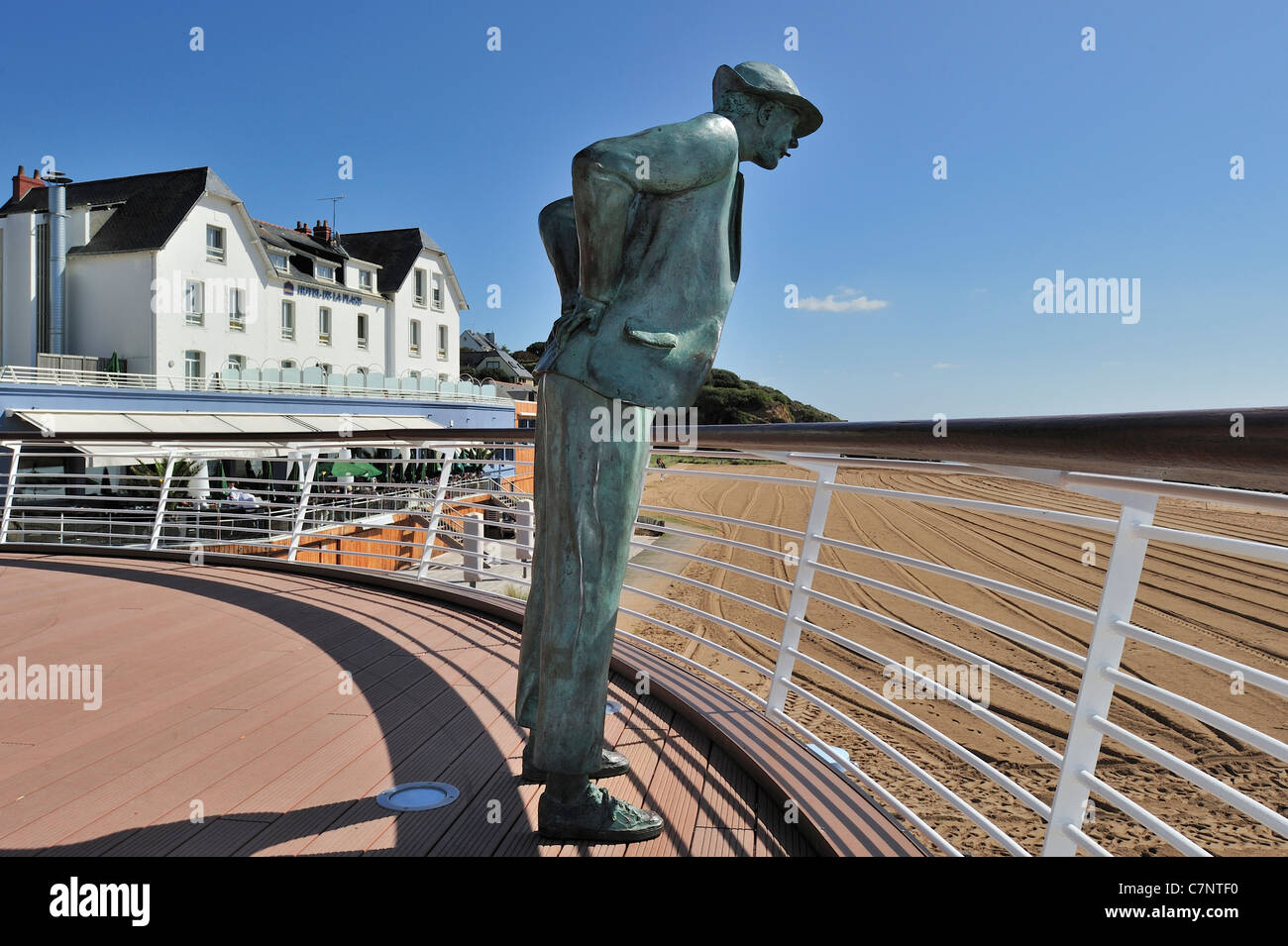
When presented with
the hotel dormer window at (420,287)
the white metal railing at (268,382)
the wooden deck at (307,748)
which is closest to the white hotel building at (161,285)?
the white metal railing at (268,382)

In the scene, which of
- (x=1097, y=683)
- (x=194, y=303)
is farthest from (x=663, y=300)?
(x=194, y=303)

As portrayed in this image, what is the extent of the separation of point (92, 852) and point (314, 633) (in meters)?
1.86

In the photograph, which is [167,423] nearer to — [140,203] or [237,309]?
[237,309]

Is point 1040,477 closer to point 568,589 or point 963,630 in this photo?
point 568,589

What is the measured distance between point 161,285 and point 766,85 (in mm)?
28368

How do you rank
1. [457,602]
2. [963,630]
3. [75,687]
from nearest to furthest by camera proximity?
[75,687] → [457,602] → [963,630]

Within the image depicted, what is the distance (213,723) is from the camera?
8.08 ft

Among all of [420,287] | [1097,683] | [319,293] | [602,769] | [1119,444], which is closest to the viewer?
[1119,444]

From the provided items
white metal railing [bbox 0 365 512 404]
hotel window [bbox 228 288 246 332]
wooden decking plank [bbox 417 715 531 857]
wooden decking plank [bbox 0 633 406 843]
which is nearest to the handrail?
wooden decking plank [bbox 417 715 531 857]

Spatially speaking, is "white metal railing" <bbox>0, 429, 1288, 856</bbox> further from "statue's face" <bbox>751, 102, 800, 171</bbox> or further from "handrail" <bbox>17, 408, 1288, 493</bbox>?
"statue's face" <bbox>751, 102, 800, 171</bbox>

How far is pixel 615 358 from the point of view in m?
1.60

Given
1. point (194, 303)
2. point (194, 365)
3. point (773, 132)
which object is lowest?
point (773, 132)

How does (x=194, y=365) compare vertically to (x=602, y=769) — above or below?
above
